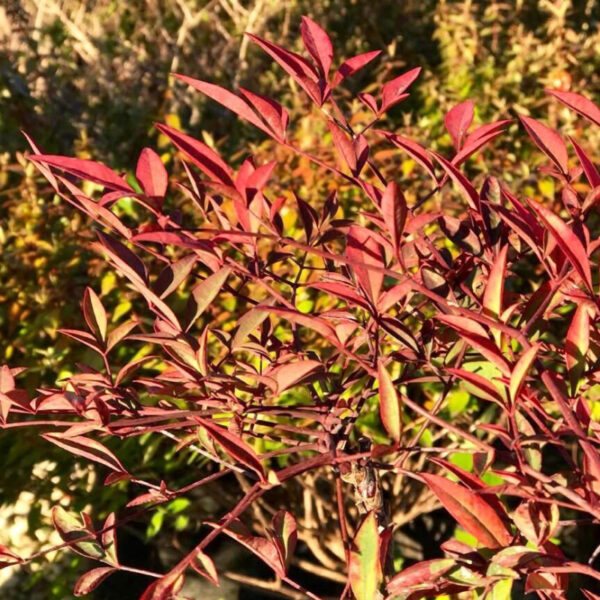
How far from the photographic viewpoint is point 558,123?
366 cm

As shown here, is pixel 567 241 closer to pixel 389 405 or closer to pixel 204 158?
pixel 389 405

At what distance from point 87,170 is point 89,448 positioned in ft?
1.19

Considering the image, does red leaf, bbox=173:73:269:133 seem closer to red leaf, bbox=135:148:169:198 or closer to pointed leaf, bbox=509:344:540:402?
red leaf, bbox=135:148:169:198

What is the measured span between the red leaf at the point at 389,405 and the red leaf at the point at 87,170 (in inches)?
13.7

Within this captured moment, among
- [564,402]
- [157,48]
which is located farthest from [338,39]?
[564,402]

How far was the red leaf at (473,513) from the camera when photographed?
0.95 metres

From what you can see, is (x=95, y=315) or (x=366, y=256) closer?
(x=366, y=256)

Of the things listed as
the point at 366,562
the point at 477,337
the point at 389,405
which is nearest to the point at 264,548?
the point at 366,562

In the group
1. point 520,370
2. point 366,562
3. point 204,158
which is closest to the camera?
point 520,370

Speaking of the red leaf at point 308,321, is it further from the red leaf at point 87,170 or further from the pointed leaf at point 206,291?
the red leaf at point 87,170

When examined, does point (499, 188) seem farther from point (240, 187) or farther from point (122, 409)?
point (122, 409)

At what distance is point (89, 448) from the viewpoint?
3.84 feet

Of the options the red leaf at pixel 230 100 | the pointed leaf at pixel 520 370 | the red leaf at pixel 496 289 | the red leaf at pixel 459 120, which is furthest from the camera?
the red leaf at pixel 459 120

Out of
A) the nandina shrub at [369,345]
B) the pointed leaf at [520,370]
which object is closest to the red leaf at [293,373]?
the nandina shrub at [369,345]
